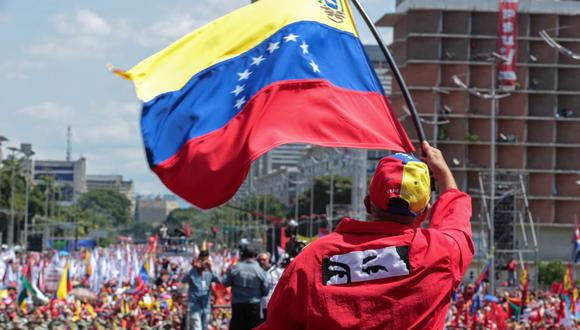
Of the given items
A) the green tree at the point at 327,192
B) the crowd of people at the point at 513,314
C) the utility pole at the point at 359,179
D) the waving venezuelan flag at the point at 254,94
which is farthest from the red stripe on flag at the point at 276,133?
the green tree at the point at 327,192

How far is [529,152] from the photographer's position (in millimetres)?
77312

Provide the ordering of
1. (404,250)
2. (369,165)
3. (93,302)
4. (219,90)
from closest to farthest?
(404,250)
(219,90)
(93,302)
(369,165)

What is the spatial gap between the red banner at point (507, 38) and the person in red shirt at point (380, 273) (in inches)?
2724

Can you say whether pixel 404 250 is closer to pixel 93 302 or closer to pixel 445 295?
pixel 445 295

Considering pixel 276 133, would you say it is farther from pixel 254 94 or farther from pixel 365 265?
pixel 365 265

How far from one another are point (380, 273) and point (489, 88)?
73.7 metres

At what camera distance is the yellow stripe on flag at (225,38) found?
6895mm

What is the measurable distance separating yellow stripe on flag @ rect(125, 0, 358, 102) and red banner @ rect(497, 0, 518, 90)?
65959 mm

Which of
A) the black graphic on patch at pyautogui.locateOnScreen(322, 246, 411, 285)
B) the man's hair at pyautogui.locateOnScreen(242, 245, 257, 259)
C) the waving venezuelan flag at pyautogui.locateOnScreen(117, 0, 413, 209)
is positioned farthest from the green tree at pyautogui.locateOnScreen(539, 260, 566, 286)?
the black graphic on patch at pyautogui.locateOnScreen(322, 246, 411, 285)

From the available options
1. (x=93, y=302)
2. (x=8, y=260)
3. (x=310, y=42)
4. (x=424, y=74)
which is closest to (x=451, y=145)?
(x=424, y=74)

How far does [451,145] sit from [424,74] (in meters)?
4.94

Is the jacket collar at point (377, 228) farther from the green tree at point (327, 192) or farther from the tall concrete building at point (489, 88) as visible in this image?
the green tree at point (327, 192)

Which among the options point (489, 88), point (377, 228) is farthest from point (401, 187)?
point (489, 88)

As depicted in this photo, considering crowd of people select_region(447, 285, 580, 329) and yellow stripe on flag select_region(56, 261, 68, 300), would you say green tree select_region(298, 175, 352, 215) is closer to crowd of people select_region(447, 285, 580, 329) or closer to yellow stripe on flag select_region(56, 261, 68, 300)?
yellow stripe on flag select_region(56, 261, 68, 300)
